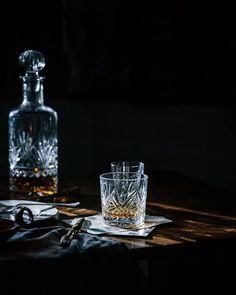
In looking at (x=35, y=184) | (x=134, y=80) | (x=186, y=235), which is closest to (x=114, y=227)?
(x=186, y=235)

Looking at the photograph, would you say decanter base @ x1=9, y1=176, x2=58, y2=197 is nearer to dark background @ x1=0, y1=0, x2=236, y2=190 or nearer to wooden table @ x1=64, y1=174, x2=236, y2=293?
wooden table @ x1=64, y1=174, x2=236, y2=293

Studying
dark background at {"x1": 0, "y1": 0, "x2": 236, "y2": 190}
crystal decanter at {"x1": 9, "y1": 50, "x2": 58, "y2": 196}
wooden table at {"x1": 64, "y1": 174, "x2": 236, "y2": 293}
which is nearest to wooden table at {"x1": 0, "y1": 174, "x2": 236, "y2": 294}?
wooden table at {"x1": 64, "y1": 174, "x2": 236, "y2": 293}

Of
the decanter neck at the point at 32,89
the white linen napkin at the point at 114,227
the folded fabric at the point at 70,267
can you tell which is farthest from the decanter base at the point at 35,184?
the folded fabric at the point at 70,267

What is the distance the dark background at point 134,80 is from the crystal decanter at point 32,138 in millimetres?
364

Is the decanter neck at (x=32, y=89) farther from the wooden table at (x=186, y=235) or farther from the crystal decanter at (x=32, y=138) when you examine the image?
the wooden table at (x=186, y=235)

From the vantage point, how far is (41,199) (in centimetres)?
164

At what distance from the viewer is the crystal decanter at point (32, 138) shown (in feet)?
5.83

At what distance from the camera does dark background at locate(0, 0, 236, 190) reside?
7.42 feet

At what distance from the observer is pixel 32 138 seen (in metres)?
1.84

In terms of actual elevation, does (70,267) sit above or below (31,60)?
below

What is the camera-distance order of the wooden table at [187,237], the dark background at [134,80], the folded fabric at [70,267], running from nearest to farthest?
the folded fabric at [70,267] → the wooden table at [187,237] → the dark background at [134,80]

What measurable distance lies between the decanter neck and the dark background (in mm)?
454

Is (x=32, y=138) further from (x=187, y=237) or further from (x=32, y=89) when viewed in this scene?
(x=187, y=237)

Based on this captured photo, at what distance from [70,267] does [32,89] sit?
75 cm
